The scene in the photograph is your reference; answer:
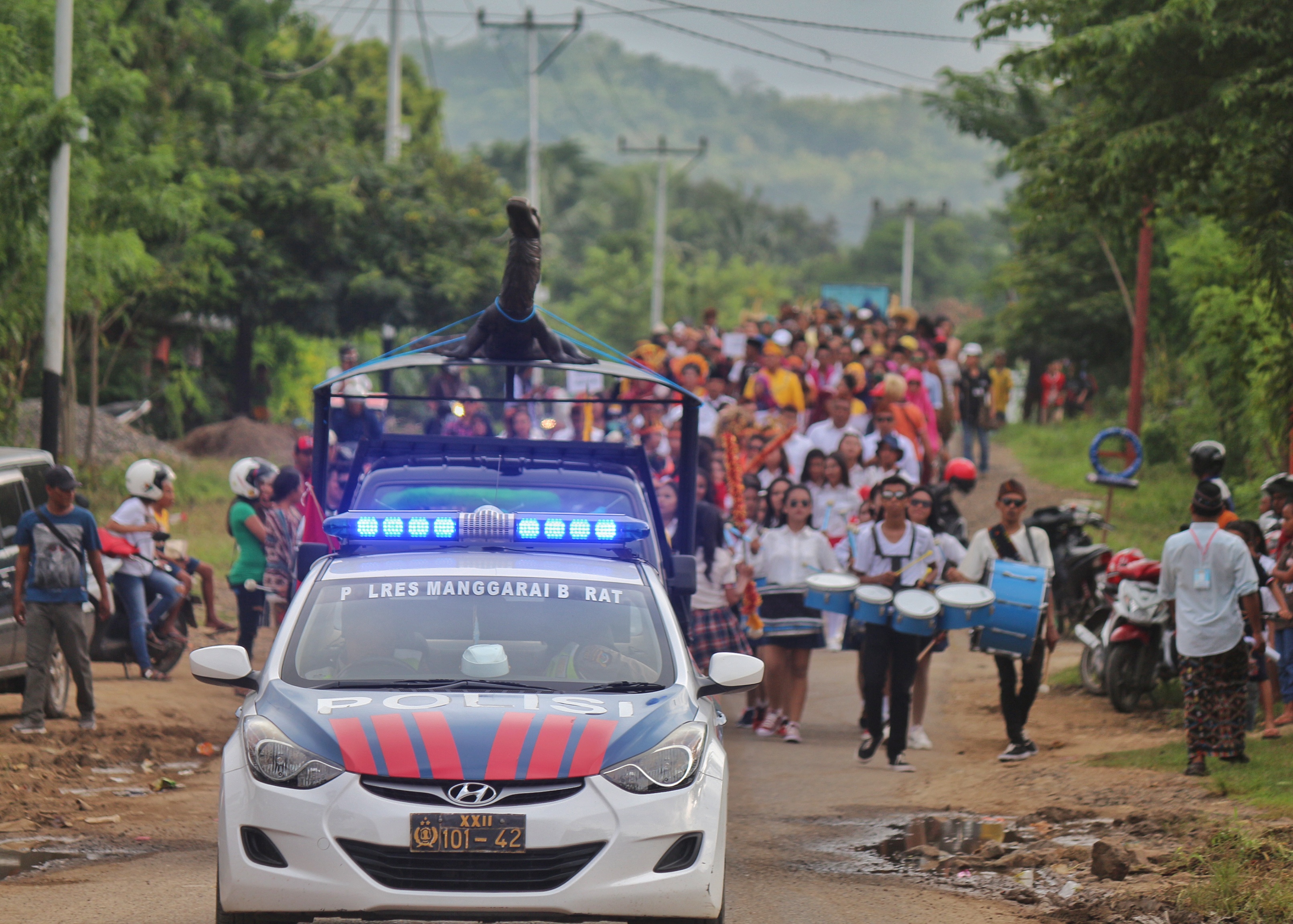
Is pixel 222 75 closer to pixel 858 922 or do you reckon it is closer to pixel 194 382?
pixel 194 382

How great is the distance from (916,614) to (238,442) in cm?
2258

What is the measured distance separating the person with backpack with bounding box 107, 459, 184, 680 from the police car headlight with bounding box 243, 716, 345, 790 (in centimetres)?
773

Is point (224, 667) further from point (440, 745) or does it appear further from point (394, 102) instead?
point (394, 102)

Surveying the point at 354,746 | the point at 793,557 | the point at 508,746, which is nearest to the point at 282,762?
the point at 354,746

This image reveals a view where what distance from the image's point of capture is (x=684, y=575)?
8609mm

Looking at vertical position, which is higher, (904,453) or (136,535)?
(904,453)

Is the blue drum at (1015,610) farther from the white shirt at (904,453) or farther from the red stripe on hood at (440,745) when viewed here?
the red stripe on hood at (440,745)

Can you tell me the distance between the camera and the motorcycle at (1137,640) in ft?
37.9

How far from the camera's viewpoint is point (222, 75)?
31.2 m

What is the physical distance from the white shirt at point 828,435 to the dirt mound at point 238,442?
1548cm

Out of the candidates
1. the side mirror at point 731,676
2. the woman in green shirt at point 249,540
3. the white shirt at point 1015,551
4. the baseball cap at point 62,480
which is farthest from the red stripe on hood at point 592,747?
the woman in green shirt at point 249,540

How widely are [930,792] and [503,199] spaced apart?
100 feet

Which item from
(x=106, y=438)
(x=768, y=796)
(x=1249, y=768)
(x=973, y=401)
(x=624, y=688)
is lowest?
(x=768, y=796)

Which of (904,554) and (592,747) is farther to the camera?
(904,554)
